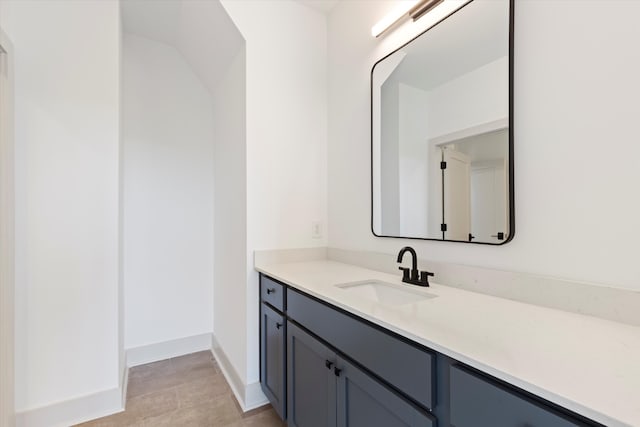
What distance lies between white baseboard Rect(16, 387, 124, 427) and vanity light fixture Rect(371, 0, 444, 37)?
2.71 m

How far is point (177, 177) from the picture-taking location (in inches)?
105

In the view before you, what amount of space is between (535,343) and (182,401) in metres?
2.11

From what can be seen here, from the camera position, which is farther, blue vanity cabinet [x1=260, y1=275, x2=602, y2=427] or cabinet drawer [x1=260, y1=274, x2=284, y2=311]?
cabinet drawer [x1=260, y1=274, x2=284, y2=311]

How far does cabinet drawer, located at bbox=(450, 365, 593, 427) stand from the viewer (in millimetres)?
581

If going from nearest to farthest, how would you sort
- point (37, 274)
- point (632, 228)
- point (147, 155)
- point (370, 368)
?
point (632, 228) → point (370, 368) → point (37, 274) → point (147, 155)

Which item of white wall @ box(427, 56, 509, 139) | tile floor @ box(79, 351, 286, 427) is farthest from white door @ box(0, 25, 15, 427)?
white wall @ box(427, 56, 509, 139)

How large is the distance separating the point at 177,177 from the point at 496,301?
256 cm

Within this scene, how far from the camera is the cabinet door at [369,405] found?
86 cm

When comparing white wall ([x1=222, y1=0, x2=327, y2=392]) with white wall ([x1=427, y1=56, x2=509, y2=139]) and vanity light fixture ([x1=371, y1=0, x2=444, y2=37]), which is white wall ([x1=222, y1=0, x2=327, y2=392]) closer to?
vanity light fixture ([x1=371, y1=0, x2=444, y2=37])

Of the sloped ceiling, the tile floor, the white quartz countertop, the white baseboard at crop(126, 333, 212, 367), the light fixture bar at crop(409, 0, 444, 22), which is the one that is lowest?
the tile floor

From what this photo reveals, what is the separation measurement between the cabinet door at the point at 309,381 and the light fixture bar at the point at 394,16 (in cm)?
171

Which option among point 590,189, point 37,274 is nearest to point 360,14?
point 590,189

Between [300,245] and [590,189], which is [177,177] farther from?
[590,189]

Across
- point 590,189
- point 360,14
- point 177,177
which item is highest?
point 360,14
